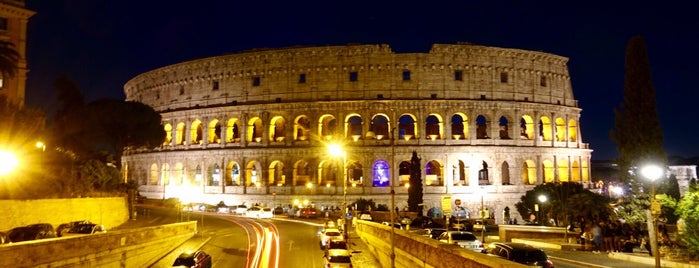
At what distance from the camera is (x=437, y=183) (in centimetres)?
5581

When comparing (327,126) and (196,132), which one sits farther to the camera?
(196,132)

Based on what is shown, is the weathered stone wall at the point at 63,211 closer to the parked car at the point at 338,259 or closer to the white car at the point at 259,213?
the white car at the point at 259,213

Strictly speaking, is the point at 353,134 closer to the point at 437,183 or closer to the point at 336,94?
the point at 336,94

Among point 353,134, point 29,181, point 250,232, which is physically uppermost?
point 353,134

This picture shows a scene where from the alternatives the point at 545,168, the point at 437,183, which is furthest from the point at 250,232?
the point at 545,168

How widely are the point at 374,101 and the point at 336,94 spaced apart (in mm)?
4077

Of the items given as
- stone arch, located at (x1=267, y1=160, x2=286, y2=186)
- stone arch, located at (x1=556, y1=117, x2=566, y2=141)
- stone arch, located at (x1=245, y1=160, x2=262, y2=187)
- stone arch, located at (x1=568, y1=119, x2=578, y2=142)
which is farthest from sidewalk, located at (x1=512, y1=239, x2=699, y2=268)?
stone arch, located at (x1=245, y1=160, x2=262, y2=187)

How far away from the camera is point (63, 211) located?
3077 centimetres

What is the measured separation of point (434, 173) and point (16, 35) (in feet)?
138

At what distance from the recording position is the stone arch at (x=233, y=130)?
196ft

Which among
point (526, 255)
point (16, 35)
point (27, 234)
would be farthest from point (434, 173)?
point (27, 234)

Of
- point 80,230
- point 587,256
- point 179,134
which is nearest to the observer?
point 587,256

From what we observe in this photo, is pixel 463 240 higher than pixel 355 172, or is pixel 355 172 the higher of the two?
pixel 355 172

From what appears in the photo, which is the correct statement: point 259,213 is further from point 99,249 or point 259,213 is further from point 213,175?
point 99,249
